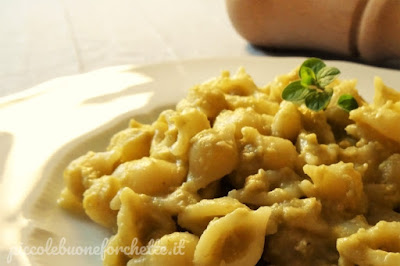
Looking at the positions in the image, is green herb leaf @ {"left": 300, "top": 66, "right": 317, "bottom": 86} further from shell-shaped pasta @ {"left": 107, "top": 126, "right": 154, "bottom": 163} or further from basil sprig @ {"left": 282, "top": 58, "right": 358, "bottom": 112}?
shell-shaped pasta @ {"left": 107, "top": 126, "right": 154, "bottom": 163}

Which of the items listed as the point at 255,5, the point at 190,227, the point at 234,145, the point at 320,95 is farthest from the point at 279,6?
the point at 190,227

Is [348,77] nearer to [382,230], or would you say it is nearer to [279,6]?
[279,6]

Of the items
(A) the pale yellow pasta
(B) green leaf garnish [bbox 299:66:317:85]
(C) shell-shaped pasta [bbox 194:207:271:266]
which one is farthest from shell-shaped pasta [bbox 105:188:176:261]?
(B) green leaf garnish [bbox 299:66:317:85]

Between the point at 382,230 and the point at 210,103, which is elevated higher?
the point at 210,103

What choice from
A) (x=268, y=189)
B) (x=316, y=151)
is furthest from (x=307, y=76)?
(x=268, y=189)

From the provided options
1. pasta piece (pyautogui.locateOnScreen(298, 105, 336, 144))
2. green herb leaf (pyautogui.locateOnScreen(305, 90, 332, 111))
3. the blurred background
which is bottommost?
the blurred background

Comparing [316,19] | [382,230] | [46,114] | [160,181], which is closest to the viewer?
[382,230]
